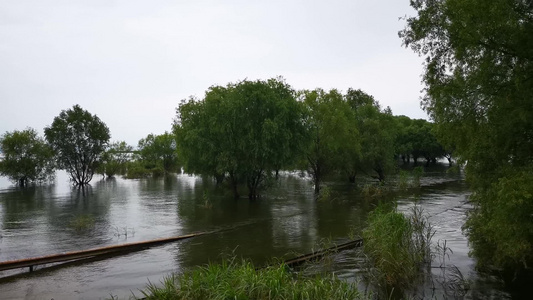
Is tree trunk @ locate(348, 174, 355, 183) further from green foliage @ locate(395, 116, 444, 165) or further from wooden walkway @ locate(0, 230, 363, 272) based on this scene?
wooden walkway @ locate(0, 230, 363, 272)

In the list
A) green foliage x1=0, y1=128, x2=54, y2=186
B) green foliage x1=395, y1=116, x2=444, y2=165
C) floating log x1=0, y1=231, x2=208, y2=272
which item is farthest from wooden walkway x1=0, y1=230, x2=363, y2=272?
green foliage x1=395, y1=116, x2=444, y2=165

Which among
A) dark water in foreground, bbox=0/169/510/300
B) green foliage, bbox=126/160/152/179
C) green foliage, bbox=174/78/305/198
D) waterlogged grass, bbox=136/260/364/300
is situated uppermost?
green foliage, bbox=174/78/305/198

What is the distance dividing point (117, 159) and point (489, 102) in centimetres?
8649

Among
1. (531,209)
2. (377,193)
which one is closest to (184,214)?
(377,193)

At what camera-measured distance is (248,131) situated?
33.5 meters

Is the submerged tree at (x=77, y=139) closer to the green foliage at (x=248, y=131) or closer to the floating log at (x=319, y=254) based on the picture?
the green foliage at (x=248, y=131)

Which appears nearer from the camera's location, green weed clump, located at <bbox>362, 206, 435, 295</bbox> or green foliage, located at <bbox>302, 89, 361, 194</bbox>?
green weed clump, located at <bbox>362, 206, 435, 295</bbox>

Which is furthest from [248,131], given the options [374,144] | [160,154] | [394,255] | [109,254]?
[160,154]

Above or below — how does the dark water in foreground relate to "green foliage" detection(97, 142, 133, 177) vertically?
below

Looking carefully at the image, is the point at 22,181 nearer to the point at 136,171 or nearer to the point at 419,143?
the point at 136,171

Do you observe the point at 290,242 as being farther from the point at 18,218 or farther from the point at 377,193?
the point at 18,218

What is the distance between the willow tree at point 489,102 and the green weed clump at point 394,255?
7.38 ft

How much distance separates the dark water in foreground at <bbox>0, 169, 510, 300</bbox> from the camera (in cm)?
1398

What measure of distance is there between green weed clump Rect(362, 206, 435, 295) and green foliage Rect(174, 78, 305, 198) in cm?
1908
